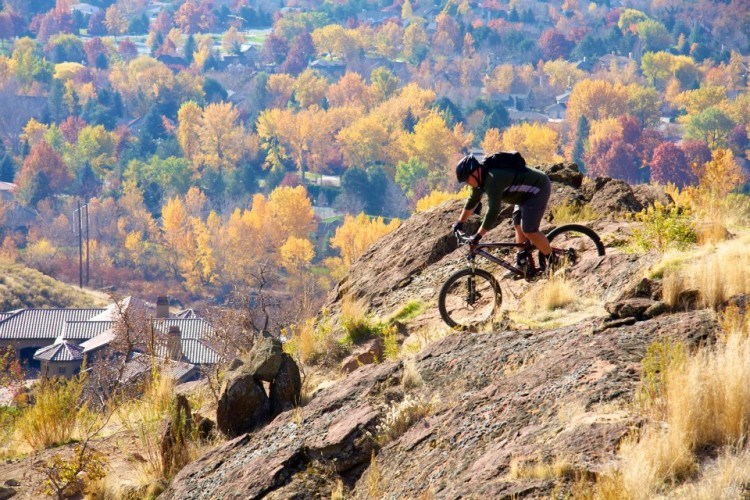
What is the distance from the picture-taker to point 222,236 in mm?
93812

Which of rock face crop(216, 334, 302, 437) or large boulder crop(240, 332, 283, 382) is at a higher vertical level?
large boulder crop(240, 332, 283, 382)

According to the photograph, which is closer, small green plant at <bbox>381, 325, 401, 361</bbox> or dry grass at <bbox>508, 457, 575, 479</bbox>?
dry grass at <bbox>508, 457, 575, 479</bbox>

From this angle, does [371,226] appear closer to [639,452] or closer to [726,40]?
[639,452]

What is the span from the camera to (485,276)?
9.40 m

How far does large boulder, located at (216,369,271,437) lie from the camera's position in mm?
8773

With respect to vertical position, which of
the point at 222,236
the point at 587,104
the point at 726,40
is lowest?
the point at 222,236

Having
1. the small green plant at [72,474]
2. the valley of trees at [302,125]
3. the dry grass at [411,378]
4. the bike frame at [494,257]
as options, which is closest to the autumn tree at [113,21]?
the valley of trees at [302,125]

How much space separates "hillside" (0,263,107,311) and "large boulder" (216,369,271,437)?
55.2 metres

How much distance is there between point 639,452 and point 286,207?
86.6 metres

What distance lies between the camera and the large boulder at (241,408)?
8.77 metres

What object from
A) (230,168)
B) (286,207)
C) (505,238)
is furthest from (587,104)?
(505,238)

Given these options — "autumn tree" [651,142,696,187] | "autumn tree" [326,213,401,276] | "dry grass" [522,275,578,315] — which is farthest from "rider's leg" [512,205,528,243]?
"autumn tree" [651,142,696,187]

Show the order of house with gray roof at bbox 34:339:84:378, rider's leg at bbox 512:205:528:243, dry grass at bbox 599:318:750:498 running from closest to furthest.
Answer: dry grass at bbox 599:318:750:498, rider's leg at bbox 512:205:528:243, house with gray roof at bbox 34:339:84:378

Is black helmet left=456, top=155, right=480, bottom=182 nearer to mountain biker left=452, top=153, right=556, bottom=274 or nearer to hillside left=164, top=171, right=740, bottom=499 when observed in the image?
mountain biker left=452, top=153, right=556, bottom=274
